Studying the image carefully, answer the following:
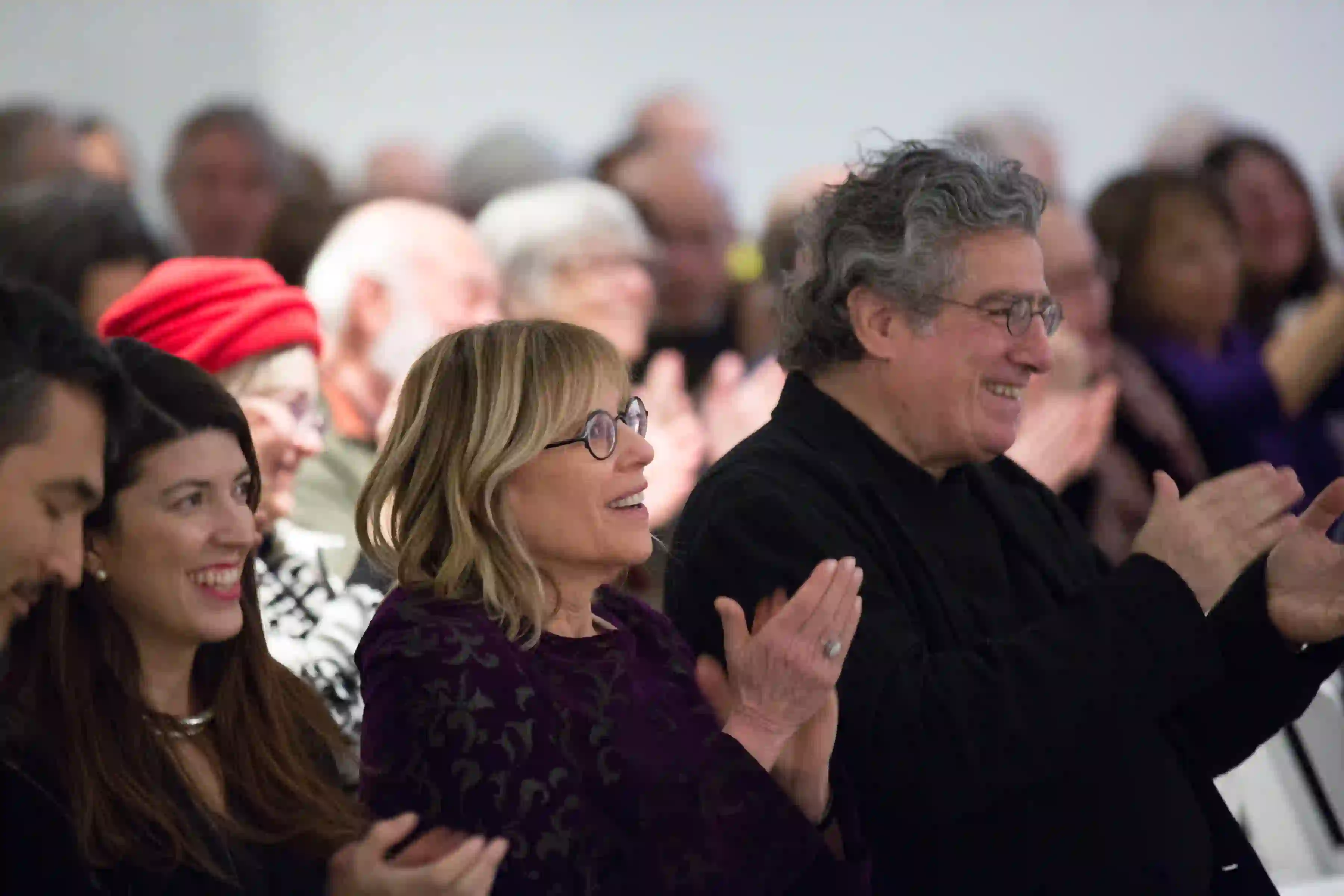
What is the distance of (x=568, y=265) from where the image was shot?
4.71m

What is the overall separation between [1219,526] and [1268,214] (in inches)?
168

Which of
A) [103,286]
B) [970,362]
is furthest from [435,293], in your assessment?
[970,362]

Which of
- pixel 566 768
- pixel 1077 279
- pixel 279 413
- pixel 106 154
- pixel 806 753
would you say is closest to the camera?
pixel 566 768

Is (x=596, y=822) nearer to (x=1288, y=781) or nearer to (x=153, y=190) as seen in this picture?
(x=1288, y=781)

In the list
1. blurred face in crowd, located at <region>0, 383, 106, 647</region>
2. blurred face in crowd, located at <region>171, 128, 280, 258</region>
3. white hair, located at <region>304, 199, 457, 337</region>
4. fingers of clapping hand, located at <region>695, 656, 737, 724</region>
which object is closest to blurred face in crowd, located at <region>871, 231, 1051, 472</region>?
fingers of clapping hand, located at <region>695, 656, 737, 724</region>

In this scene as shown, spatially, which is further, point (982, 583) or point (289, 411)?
point (289, 411)

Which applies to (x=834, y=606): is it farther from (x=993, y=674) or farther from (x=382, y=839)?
(x=382, y=839)

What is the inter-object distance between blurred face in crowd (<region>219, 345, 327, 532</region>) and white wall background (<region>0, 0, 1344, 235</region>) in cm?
221

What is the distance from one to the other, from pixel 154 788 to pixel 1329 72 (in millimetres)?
5973

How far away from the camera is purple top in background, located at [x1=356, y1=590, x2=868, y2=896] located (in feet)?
6.31

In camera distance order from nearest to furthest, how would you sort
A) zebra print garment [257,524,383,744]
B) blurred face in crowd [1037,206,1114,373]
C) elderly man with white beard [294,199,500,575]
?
zebra print garment [257,524,383,744], elderly man with white beard [294,199,500,575], blurred face in crowd [1037,206,1114,373]

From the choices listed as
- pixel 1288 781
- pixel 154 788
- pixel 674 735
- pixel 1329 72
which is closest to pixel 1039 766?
pixel 674 735

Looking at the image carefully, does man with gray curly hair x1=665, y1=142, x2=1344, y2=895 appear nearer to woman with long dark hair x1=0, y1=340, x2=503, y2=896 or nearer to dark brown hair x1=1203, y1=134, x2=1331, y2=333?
woman with long dark hair x1=0, y1=340, x2=503, y2=896

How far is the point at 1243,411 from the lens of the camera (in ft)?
18.3
